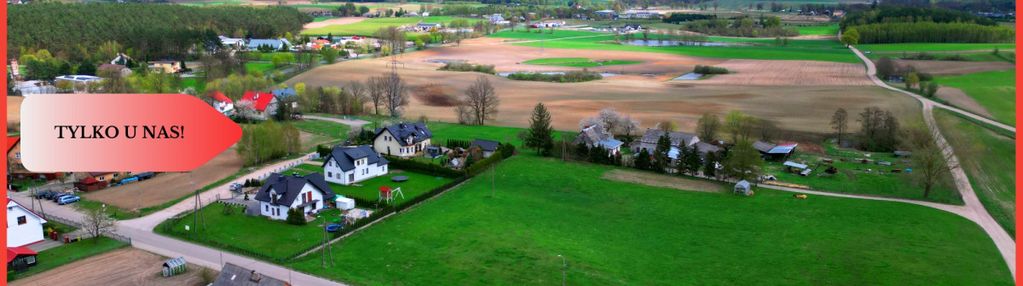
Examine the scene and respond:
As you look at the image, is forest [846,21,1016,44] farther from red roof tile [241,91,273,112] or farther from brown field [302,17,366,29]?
brown field [302,17,366,29]

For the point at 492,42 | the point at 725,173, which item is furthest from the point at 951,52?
the point at 725,173

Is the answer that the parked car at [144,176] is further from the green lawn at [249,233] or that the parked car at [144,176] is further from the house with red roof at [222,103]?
the house with red roof at [222,103]

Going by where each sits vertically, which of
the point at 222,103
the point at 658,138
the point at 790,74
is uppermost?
the point at 790,74

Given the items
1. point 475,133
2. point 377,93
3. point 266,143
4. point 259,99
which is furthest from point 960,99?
point 259,99

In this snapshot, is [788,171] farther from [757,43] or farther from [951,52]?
[757,43]

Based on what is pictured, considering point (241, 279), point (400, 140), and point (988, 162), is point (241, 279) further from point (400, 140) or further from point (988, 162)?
point (988, 162)

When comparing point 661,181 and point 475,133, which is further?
point 475,133

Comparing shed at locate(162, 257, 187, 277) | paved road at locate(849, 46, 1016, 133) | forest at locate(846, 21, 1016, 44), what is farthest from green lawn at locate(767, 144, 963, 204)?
forest at locate(846, 21, 1016, 44)
